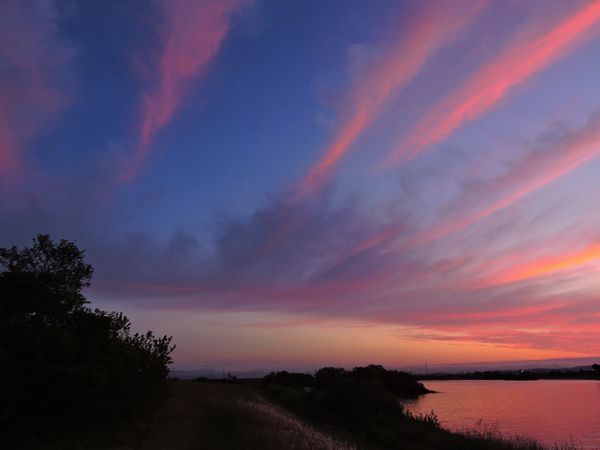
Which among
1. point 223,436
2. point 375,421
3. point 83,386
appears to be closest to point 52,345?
point 83,386

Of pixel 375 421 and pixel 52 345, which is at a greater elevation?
pixel 52 345

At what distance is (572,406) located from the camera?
70.6 meters

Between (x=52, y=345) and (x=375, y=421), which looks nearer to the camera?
(x=52, y=345)

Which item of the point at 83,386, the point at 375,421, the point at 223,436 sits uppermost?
the point at 83,386

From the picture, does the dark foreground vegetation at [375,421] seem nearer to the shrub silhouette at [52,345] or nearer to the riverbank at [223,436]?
the riverbank at [223,436]

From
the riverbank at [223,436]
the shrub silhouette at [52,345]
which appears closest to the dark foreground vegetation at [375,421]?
the riverbank at [223,436]

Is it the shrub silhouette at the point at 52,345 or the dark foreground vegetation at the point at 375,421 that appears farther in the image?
the dark foreground vegetation at the point at 375,421

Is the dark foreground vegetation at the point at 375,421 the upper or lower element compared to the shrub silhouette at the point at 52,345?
lower

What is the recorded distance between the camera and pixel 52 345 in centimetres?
→ 1964

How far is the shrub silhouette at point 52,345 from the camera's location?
1964 centimetres

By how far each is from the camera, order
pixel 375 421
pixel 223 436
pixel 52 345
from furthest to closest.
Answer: pixel 375 421 < pixel 223 436 < pixel 52 345

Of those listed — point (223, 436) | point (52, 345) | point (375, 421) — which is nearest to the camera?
point (52, 345)

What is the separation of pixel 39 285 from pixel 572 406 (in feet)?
239

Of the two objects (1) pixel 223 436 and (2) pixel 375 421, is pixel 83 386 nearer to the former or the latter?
(1) pixel 223 436
